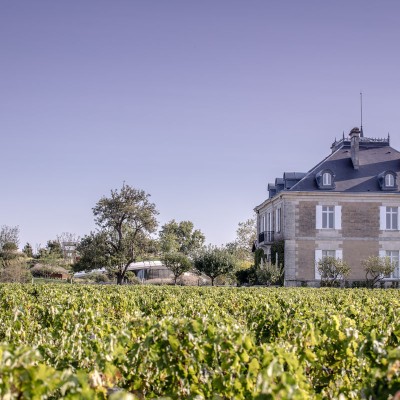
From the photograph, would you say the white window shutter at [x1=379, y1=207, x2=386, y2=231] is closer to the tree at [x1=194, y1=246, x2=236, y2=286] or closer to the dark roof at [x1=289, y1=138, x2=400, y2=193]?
the dark roof at [x1=289, y1=138, x2=400, y2=193]

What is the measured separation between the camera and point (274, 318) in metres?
7.76

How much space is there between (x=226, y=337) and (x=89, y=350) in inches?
50.1

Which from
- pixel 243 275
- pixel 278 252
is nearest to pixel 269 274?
pixel 278 252

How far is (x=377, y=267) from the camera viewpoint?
102 feet

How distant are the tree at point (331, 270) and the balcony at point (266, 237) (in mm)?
5144

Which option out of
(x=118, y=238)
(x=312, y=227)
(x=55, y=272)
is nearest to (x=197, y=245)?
(x=55, y=272)

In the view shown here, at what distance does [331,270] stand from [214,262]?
8.27 meters

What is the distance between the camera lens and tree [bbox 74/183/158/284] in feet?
130

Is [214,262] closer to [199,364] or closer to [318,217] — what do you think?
[318,217]

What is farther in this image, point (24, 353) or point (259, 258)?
point (259, 258)

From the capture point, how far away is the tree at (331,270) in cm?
3133

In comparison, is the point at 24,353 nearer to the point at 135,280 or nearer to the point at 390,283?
the point at 390,283

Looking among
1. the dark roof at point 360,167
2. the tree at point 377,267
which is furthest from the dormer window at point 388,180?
the tree at point 377,267

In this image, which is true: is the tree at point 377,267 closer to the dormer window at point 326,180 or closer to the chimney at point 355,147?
the dormer window at point 326,180
